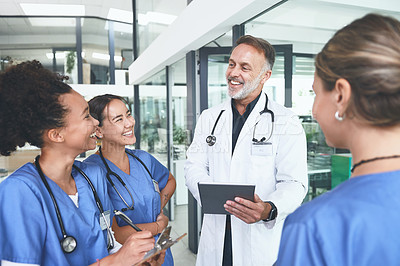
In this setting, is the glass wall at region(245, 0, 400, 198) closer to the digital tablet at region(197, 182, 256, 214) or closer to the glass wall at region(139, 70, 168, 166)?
the digital tablet at region(197, 182, 256, 214)

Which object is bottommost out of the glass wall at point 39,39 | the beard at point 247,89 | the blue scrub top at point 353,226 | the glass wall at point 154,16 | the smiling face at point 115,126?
the blue scrub top at point 353,226

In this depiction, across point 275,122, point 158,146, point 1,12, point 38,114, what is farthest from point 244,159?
point 1,12

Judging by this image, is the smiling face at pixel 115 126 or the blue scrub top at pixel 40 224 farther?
the smiling face at pixel 115 126

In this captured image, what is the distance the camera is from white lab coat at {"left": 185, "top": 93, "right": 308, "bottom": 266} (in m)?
1.33

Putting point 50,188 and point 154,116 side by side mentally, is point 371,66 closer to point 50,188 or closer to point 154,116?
point 50,188

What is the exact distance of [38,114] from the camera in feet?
3.06

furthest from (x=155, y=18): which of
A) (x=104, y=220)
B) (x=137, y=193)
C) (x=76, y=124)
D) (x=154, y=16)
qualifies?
(x=104, y=220)

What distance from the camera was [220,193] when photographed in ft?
3.99

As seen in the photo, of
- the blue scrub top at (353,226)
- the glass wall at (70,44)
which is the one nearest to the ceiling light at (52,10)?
the glass wall at (70,44)

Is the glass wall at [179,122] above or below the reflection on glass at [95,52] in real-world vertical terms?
below

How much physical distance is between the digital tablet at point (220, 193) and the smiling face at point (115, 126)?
52 centimetres

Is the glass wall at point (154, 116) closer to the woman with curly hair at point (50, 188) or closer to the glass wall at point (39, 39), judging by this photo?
the woman with curly hair at point (50, 188)

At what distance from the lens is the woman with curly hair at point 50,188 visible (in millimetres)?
811

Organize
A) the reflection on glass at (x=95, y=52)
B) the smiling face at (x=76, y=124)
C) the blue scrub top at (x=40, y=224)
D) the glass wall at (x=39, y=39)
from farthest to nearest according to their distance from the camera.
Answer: the reflection on glass at (x=95, y=52), the glass wall at (x=39, y=39), the smiling face at (x=76, y=124), the blue scrub top at (x=40, y=224)
